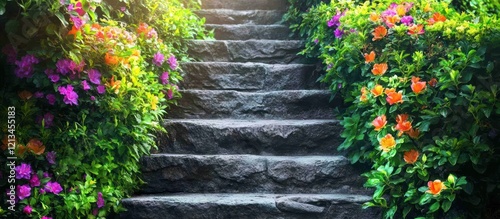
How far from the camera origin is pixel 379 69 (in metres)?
2.67

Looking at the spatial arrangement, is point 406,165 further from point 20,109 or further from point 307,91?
point 20,109

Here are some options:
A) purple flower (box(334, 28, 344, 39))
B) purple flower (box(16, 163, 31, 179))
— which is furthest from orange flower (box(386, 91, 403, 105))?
purple flower (box(16, 163, 31, 179))

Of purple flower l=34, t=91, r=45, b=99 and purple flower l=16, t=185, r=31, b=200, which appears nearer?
purple flower l=16, t=185, r=31, b=200

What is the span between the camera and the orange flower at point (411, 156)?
2359 millimetres

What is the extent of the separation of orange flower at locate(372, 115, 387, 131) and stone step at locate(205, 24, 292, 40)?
2206 millimetres

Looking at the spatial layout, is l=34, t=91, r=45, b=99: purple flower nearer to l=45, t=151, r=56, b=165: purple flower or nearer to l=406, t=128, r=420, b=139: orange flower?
l=45, t=151, r=56, b=165: purple flower

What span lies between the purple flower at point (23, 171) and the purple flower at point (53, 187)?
0.31 feet

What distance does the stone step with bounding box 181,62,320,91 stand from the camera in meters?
3.81

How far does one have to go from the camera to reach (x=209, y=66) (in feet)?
12.6

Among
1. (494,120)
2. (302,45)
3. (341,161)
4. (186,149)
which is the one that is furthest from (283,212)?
(302,45)

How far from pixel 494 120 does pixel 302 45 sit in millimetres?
2091

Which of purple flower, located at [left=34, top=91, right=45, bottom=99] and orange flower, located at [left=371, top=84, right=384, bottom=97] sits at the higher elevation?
purple flower, located at [left=34, top=91, right=45, bottom=99]

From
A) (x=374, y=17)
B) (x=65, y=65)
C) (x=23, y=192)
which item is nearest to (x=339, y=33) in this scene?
(x=374, y=17)

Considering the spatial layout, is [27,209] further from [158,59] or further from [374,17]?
[374,17]
